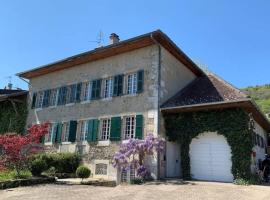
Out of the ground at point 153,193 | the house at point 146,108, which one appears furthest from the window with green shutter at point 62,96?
the ground at point 153,193

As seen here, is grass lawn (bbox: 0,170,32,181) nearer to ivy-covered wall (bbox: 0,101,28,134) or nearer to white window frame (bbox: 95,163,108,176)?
white window frame (bbox: 95,163,108,176)

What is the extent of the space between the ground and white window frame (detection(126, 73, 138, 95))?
546 cm

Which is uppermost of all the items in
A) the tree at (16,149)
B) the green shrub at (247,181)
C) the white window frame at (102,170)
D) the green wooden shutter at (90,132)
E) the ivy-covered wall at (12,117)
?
the ivy-covered wall at (12,117)

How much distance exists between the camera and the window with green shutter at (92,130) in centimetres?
1688

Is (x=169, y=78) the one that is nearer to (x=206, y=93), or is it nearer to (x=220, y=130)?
(x=206, y=93)

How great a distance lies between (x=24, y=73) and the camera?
72.6ft

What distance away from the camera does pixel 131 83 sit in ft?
53.7

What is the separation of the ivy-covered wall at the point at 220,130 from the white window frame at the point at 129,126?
1.68 m

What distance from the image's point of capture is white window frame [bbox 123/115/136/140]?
15488mm

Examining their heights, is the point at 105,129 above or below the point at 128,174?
above

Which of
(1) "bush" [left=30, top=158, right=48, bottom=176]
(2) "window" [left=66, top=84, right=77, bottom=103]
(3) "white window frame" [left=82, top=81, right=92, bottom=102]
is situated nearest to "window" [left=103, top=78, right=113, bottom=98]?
(3) "white window frame" [left=82, top=81, right=92, bottom=102]

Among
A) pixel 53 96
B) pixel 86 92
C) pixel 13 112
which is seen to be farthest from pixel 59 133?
pixel 13 112

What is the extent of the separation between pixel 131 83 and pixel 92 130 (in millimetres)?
3430

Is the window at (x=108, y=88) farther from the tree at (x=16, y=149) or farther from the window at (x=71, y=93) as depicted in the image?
the tree at (x=16, y=149)
